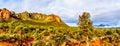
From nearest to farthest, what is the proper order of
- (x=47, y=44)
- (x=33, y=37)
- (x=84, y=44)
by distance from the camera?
1. (x=47, y=44)
2. (x=84, y=44)
3. (x=33, y=37)

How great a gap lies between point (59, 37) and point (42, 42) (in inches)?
143

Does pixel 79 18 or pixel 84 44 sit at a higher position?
pixel 79 18

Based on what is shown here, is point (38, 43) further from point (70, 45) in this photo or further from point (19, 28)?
point (19, 28)

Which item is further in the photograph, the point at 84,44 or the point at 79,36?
the point at 79,36

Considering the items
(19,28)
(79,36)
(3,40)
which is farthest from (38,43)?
(19,28)

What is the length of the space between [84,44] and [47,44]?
20.8 m

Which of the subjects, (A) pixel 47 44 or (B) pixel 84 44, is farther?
(B) pixel 84 44

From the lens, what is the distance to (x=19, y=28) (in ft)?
319

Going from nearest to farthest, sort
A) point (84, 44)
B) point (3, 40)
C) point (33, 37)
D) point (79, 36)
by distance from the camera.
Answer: point (3, 40) → point (84, 44) → point (33, 37) → point (79, 36)

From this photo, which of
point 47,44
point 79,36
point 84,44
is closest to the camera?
point 47,44

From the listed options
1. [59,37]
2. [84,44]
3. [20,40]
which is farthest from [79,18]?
[59,37]

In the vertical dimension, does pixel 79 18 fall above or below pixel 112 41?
above

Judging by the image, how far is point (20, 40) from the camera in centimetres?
7212

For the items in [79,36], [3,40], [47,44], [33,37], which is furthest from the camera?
[79,36]
